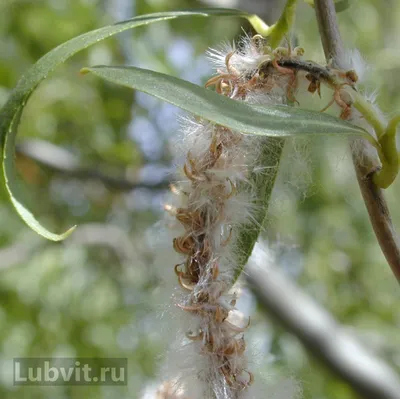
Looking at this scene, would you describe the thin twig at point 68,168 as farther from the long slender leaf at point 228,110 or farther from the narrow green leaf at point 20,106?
the long slender leaf at point 228,110

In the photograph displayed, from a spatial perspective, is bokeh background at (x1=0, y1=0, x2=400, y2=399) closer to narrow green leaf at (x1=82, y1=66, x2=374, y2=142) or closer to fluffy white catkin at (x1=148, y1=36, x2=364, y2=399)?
fluffy white catkin at (x1=148, y1=36, x2=364, y2=399)

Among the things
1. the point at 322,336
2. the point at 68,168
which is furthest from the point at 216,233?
the point at 68,168

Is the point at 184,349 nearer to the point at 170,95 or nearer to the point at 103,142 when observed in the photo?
the point at 170,95

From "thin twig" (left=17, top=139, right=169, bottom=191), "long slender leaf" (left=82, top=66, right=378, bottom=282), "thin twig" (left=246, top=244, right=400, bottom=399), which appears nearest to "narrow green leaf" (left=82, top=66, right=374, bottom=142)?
"long slender leaf" (left=82, top=66, right=378, bottom=282)

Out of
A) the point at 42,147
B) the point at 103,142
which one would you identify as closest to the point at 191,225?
the point at 42,147

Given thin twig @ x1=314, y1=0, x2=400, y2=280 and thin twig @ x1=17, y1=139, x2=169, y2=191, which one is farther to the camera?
thin twig @ x1=17, y1=139, x2=169, y2=191

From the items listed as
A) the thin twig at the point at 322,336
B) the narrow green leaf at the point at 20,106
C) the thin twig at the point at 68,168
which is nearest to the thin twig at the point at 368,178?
the narrow green leaf at the point at 20,106
